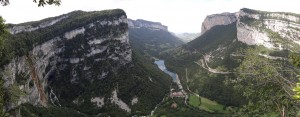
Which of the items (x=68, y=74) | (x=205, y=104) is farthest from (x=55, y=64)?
(x=205, y=104)

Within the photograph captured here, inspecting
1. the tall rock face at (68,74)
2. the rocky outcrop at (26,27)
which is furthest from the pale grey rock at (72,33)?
the rocky outcrop at (26,27)

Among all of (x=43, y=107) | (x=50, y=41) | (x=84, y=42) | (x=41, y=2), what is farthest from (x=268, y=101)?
(x=84, y=42)

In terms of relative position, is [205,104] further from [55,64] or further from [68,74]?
[55,64]

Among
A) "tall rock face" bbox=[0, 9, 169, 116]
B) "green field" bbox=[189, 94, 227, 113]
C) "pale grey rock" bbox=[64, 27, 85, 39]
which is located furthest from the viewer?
"pale grey rock" bbox=[64, 27, 85, 39]

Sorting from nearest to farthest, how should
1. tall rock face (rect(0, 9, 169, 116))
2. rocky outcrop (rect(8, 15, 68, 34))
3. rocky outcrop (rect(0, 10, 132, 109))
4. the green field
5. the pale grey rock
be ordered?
rocky outcrop (rect(0, 10, 132, 109))
rocky outcrop (rect(8, 15, 68, 34))
tall rock face (rect(0, 9, 169, 116))
the green field
the pale grey rock

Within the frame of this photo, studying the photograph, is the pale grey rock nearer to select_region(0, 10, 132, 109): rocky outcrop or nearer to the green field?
select_region(0, 10, 132, 109): rocky outcrop

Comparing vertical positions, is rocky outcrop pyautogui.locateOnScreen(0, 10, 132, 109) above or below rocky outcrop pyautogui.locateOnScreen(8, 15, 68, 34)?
below

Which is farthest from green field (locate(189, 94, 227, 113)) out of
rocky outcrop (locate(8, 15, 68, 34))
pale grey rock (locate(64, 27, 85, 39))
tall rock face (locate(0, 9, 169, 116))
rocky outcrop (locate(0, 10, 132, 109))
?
rocky outcrop (locate(8, 15, 68, 34))

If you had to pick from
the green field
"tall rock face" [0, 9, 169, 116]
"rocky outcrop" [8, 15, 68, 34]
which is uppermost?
"rocky outcrop" [8, 15, 68, 34]

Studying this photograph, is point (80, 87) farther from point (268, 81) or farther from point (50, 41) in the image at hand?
point (268, 81)
